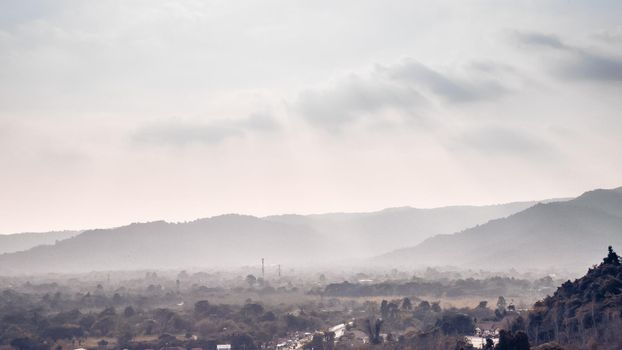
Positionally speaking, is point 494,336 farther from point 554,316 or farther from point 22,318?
point 22,318

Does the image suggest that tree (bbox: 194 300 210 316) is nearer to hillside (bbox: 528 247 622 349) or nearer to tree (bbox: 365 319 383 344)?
tree (bbox: 365 319 383 344)

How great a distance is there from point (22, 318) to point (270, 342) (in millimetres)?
68844

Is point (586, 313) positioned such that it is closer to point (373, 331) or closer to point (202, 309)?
point (373, 331)

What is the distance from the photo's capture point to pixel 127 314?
184 metres

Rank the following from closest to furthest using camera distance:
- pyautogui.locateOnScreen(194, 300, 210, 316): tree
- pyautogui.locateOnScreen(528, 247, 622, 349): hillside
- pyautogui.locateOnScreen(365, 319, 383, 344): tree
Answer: pyautogui.locateOnScreen(528, 247, 622, 349): hillside
pyautogui.locateOnScreen(365, 319, 383, 344): tree
pyautogui.locateOnScreen(194, 300, 210, 316): tree

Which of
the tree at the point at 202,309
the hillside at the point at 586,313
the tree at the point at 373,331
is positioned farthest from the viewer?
the tree at the point at 202,309

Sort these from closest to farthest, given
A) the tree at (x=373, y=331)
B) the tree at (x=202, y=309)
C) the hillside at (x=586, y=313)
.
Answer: the hillside at (x=586, y=313)
the tree at (x=373, y=331)
the tree at (x=202, y=309)

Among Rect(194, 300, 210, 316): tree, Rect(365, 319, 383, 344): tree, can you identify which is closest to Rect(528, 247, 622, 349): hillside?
Rect(365, 319, 383, 344): tree

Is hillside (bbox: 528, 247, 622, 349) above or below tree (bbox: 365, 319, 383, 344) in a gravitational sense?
above

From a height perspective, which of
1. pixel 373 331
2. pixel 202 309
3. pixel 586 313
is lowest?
pixel 373 331

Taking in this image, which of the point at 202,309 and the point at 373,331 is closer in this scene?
the point at 373,331

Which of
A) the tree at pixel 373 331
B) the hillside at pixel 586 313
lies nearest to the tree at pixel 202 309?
the tree at pixel 373 331

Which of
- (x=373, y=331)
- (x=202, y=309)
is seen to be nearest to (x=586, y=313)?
(x=373, y=331)

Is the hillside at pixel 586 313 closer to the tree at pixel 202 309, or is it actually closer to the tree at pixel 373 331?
the tree at pixel 373 331
